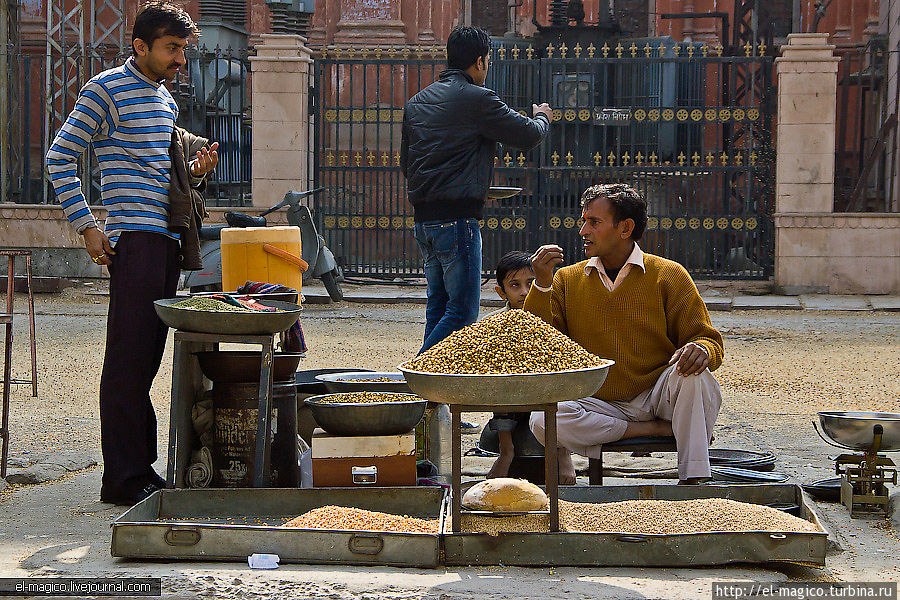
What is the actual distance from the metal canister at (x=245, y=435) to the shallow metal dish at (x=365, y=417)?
0.18 m

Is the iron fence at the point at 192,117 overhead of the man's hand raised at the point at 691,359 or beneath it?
overhead

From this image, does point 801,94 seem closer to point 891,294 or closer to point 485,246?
point 891,294

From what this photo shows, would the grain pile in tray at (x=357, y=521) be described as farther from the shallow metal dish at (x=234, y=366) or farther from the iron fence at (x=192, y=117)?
the iron fence at (x=192, y=117)

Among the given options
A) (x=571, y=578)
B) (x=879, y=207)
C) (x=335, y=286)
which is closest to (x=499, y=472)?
(x=571, y=578)

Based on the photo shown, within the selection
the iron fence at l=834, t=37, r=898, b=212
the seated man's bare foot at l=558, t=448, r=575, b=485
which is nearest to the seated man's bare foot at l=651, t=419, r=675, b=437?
the seated man's bare foot at l=558, t=448, r=575, b=485

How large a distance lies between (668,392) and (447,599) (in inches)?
61.7

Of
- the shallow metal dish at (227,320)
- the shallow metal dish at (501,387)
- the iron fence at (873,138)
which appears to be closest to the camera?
the shallow metal dish at (501,387)

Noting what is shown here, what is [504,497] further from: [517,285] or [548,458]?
[517,285]

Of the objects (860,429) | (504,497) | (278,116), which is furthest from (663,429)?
(278,116)

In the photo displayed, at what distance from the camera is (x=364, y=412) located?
4.60m

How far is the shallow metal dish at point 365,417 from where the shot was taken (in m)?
4.59

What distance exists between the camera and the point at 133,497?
4.83 metres

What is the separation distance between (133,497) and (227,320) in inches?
38.4

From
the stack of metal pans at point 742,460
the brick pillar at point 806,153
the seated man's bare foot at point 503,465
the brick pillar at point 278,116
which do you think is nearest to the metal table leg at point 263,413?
the seated man's bare foot at point 503,465
